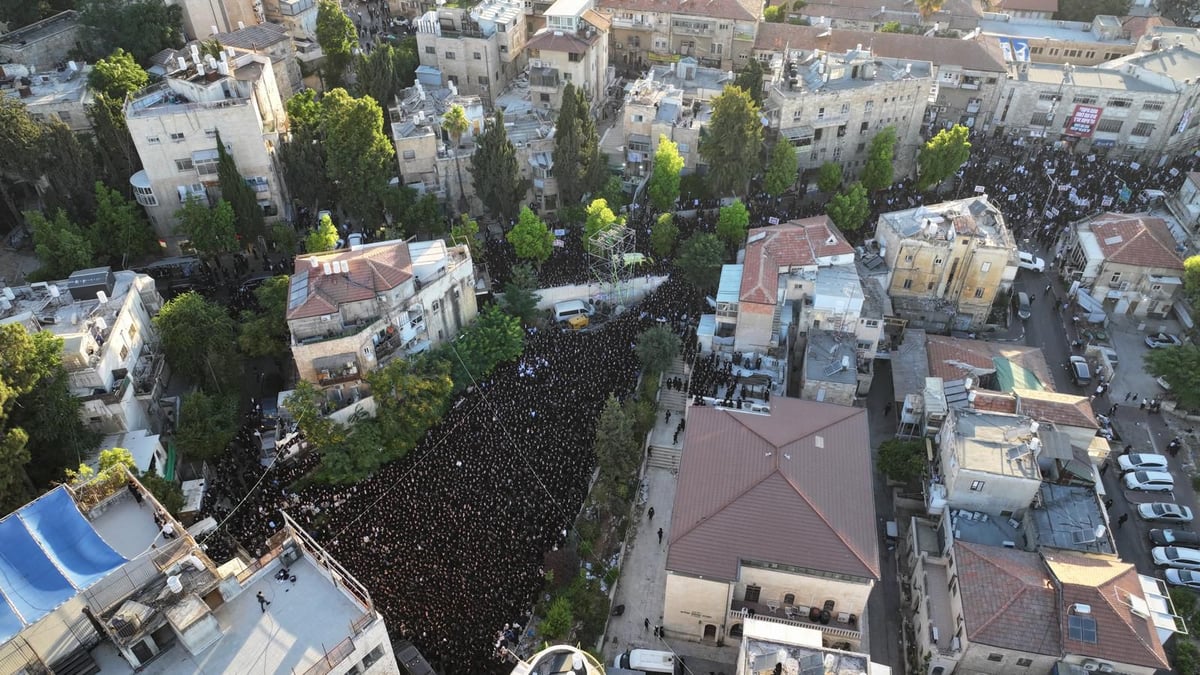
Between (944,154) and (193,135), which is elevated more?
(193,135)

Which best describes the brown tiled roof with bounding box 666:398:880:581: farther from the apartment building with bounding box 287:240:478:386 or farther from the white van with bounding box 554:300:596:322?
the apartment building with bounding box 287:240:478:386

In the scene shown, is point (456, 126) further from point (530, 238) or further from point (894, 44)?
point (894, 44)

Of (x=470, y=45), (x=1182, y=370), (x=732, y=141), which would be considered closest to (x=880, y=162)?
(x=732, y=141)

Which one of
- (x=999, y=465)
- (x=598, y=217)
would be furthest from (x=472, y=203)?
(x=999, y=465)

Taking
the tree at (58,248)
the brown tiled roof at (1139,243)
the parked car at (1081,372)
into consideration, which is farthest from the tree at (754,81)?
the tree at (58,248)

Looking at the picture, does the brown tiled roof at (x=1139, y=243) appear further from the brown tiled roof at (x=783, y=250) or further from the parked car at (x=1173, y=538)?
the parked car at (x=1173, y=538)

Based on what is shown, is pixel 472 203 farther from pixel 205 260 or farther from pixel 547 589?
pixel 547 589
